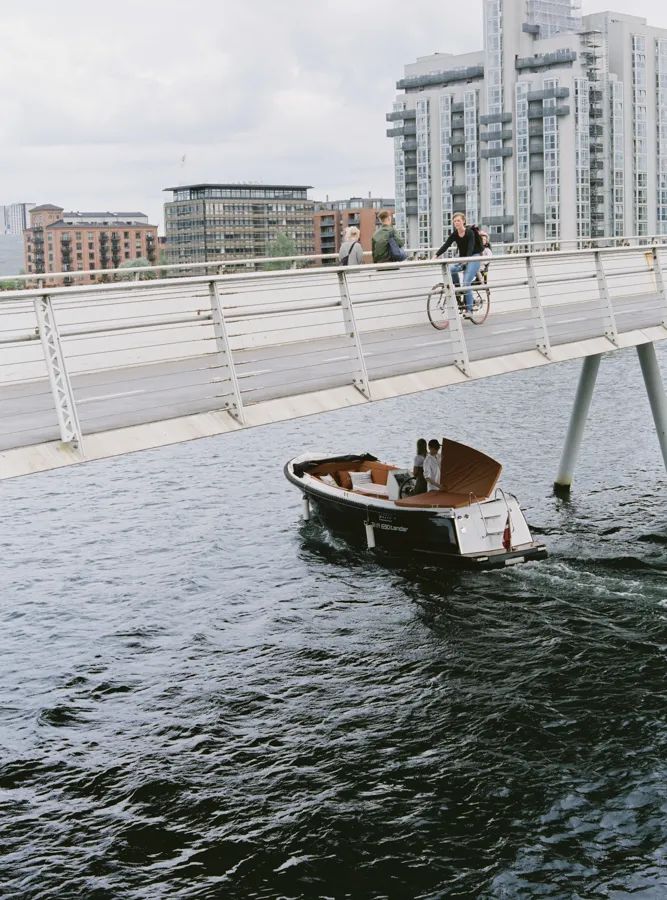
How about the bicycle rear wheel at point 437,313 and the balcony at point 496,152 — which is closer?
the bicycle rear wheel at point 437,313

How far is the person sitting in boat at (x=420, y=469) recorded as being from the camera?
2311 centimetres

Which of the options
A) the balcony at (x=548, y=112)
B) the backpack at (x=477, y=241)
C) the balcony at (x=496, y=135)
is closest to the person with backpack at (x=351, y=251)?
the backpack at (x=477, y=241)

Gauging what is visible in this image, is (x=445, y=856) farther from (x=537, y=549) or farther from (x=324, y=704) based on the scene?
(x=537, y=549)

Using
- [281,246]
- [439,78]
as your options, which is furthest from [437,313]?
[281,246]

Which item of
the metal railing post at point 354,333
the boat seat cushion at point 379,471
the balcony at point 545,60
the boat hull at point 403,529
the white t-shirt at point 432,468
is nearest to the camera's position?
the metal railing post at point 354,333

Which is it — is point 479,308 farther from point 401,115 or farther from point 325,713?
point 401,115

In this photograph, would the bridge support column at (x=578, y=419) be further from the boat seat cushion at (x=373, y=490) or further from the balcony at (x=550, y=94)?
the balcony at (x=550, y=94)

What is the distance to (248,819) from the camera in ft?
43.3

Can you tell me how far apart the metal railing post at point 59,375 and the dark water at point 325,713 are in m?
4.41

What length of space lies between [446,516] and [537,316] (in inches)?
254

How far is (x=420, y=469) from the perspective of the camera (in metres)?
23.2

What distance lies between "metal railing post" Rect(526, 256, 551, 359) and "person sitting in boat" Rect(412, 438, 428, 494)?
670cm

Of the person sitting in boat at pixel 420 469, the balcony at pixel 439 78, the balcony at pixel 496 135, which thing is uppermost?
the balcony at pixel 439 78

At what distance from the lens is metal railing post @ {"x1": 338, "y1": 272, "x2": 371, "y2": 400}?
44.9 ft
